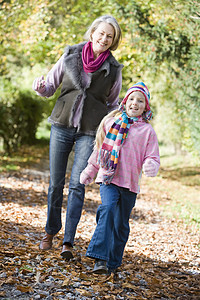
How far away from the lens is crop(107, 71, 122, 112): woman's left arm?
3840 millimetres

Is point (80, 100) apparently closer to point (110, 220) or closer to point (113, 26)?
point (113, 26)

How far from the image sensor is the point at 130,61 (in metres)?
12.1

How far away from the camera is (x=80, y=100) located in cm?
372

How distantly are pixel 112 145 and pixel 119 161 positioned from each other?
151mm

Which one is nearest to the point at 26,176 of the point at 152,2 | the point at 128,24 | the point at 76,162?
the point at 128,24

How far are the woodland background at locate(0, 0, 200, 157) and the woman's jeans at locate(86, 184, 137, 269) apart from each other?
431 centimetres

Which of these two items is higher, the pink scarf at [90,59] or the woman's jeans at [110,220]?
the pink scarf at [90,59]

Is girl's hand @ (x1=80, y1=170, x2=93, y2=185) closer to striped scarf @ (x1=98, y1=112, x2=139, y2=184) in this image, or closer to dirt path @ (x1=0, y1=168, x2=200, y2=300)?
striped scarf @ (x1=98, y1=112, x2=139, y2=184)

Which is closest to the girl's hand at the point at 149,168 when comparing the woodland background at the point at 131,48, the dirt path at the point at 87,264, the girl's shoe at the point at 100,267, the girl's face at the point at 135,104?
the girl's face at the point at 135,104

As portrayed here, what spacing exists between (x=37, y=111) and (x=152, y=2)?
6458 mm

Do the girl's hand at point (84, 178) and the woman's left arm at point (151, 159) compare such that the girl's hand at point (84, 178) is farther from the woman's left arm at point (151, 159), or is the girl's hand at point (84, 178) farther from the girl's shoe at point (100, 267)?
the girl's shoe at point (100, 267)

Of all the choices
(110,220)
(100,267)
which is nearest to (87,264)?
(100,267)

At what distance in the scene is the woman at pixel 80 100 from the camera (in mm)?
3680

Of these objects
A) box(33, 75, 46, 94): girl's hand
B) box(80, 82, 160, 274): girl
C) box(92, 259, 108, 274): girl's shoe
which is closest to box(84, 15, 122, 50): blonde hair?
box(80, 82, 160, 274): girl
